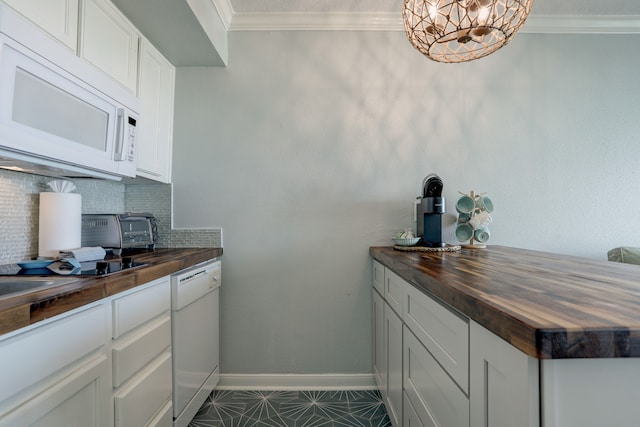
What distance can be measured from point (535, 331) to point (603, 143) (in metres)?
2.46

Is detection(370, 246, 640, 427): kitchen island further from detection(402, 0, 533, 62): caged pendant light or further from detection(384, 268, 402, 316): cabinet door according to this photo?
detection(402, 0, 533, 62): caged pendant light

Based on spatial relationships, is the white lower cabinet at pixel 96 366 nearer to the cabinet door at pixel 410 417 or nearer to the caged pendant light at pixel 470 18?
the cabinet door at pixel 410 417

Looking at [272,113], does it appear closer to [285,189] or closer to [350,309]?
[285,189]

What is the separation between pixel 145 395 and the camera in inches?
49.8

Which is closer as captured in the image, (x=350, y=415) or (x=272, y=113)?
(x=350, y=415)

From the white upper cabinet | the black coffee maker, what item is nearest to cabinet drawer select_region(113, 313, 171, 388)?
the white upper cabinet

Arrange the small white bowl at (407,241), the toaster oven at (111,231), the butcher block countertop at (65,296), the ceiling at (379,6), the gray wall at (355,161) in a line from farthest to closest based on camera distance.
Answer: the gray wall at (355,161) → the ceiling at (379,6) → the small white bowl at (407,241) → the toaster oven at (111,231) → the butcher block countertop at (65,296)

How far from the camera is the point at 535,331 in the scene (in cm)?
51

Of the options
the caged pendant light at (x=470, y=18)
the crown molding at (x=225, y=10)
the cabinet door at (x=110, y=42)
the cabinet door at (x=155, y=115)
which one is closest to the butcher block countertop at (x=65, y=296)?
the cabinet door at (x=155, y=115)

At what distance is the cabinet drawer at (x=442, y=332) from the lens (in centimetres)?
80

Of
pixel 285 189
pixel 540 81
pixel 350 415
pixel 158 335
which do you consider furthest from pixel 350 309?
pixel 540 81

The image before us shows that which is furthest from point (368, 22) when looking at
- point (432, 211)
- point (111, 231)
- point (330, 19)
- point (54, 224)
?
point (54, 224)

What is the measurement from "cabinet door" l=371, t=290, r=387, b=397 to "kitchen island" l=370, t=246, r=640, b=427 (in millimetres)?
567

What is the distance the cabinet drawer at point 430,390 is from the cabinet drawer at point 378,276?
52cm
